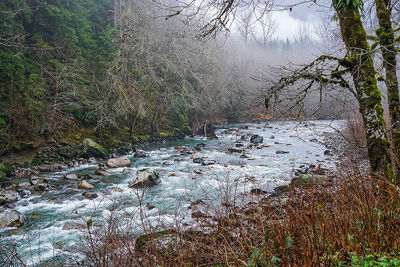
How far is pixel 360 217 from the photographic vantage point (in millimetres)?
2131

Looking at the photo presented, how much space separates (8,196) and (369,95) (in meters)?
8.15

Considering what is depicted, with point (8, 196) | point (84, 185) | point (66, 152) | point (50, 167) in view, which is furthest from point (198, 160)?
point (8, 196)

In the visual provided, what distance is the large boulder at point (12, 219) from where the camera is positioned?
4928 mm

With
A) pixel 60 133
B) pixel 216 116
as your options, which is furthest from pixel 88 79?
pixel 216 116

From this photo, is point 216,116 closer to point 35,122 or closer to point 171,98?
point 171,98

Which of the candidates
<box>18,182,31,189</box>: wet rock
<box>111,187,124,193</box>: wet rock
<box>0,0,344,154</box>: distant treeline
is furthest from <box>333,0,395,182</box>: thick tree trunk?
<box>18,182,31,189</box>: wet rock

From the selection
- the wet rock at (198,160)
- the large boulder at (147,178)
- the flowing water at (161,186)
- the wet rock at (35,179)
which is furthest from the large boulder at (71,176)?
the wet rock at (198,160)

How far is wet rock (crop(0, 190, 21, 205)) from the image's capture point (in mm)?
5980

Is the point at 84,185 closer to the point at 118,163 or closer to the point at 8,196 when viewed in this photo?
the point at 8,196

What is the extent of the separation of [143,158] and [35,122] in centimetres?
456

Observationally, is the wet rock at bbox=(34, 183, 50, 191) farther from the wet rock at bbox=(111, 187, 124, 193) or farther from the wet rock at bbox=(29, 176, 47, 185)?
the wet rock at bbox=(111, 187, 124, 193)

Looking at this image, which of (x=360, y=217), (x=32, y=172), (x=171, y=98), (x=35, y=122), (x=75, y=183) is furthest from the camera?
(x=171, y=98)

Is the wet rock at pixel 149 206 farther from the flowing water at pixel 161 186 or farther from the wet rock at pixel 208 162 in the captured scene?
the wet rock at pixel 208 162

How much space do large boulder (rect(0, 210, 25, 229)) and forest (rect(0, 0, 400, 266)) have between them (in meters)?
0.02
